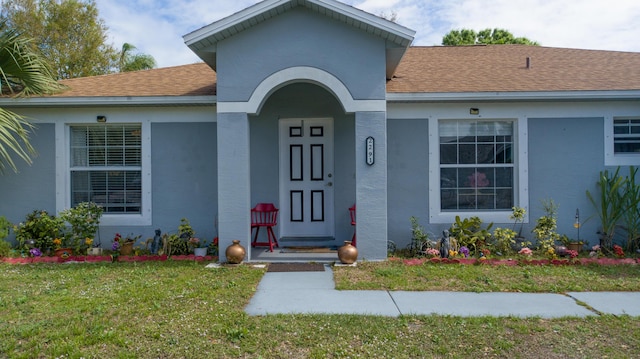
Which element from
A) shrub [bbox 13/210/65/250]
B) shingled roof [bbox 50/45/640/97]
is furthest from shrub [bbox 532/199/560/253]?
shrub [bbox 13/210/65/250]

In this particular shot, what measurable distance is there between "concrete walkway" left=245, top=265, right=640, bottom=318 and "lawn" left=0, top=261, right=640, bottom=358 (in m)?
0.23

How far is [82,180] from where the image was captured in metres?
8.30

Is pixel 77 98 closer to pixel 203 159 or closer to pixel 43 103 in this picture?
pixel 43 103

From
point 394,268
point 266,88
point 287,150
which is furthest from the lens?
point 287,150

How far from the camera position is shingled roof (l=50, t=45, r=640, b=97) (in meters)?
7.96

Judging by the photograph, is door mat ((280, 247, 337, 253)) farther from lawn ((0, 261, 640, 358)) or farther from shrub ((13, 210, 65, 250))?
shrub ((13, 210, 65, 250))

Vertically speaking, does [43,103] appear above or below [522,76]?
below

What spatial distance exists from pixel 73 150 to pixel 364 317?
6747 millimetres

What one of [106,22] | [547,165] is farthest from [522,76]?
[106,22]

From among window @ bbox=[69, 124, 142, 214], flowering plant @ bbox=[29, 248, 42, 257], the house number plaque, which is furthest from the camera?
window @ bbox=[69, 124, 142, 214]

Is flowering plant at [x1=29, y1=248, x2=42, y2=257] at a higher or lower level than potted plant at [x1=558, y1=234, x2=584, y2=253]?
lower

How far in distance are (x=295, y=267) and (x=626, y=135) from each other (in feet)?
21.3

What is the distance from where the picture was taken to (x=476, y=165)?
8.00 m

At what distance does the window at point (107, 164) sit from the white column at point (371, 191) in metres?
4.25
